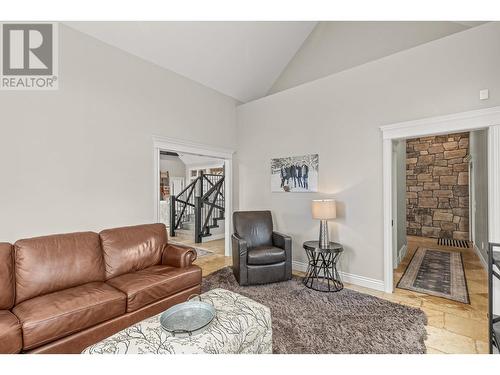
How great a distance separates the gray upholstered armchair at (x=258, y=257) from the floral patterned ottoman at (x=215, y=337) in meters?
1.36

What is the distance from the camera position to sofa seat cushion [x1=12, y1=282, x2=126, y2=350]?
163cm

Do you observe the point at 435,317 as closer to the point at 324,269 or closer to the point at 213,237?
the point at 324,269

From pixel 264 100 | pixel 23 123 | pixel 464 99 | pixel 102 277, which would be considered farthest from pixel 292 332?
pixel 264 100

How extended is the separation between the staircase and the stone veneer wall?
5405 mm

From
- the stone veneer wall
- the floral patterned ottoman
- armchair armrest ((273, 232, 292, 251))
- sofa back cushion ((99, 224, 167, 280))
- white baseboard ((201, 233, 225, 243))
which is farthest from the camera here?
white baseboard ((201, 233, 225, 243))

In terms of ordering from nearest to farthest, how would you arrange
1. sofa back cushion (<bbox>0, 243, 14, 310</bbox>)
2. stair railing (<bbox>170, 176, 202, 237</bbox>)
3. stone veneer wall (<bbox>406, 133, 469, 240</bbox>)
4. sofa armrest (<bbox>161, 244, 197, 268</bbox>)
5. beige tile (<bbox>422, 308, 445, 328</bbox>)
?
sofa back cushion (<bbox>0, 243, 14, 310</bbox>), beige tile (<bbox>422, 308, 445, 328</bbox>), sofa armrest (<bbox>161, 244, 197, 268</bbox>), stone veneer wall (<bbox>406, 133, 469, 240</bbox>), stair railing (<bbox>170, 176, 202, 237</bbox>)

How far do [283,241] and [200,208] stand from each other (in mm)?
3251

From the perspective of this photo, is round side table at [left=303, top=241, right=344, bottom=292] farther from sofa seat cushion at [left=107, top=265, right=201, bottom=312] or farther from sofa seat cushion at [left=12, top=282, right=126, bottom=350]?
sofa seat cushion at [left=12, top=282, right=126, bottom=350]

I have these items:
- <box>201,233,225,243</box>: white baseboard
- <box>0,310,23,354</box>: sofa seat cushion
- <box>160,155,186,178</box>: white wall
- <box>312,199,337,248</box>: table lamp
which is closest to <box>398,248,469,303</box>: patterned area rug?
<box>312,199,337,248</box>: table lamp

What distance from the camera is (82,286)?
2.21m

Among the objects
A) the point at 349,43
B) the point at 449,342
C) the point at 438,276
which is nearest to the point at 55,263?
the point at 449,342

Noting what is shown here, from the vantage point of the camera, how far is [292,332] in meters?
2.16

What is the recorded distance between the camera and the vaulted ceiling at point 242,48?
3.17 metres
